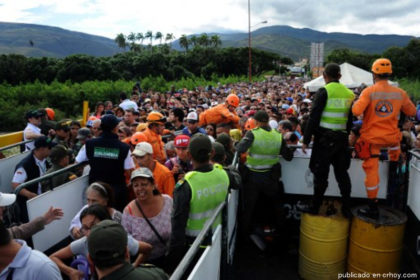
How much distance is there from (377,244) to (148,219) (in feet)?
9.61

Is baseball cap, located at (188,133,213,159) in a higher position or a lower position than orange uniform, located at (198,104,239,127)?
higher

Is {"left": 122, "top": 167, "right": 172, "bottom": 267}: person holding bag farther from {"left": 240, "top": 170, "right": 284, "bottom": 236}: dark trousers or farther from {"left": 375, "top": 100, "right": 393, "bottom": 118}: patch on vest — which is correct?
{"left": 375, "top": 100, "right": 393, "bottom": 118}: patch on vest

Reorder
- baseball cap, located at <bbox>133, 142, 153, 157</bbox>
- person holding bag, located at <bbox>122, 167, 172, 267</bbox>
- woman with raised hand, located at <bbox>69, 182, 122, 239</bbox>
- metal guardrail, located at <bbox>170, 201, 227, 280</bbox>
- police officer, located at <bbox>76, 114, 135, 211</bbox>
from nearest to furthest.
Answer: metal guardrail, located at <bbox>170, 201, 227, 280</bbox>
person holding bag, located at <bbox>122, 167, 172, 267</bbox>
woman with raised hand, located at <bbox>69, 182, 122, 239</bbox>
baseball cap, located at <bbox>133, 142, 153, 157</bbox>
police officer, located at <bbox>76, 114, 135, 211</bbox>

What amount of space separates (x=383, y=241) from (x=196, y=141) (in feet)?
9.36

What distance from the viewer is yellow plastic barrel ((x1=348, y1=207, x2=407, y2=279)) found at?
425 centimetres

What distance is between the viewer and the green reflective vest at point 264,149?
496cm

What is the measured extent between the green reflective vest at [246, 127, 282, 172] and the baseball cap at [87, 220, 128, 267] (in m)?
3.25

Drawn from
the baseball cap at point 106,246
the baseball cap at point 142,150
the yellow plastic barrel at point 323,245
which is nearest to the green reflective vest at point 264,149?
the yellow plastic barrel at point 323,245

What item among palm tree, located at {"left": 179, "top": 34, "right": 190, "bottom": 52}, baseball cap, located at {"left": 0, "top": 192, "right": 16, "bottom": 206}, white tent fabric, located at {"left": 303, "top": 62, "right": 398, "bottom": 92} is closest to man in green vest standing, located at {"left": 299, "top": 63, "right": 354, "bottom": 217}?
baseball cap, located at {"left": 0, "top": 192, "right": 16, "bottom": 206}

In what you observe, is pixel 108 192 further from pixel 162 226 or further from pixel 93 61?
pixel 93 61

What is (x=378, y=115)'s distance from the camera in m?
4.25

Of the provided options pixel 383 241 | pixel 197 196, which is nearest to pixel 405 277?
pixel 383 241

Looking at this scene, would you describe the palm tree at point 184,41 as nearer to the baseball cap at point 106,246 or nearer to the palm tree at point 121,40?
the palm tree at point 121,40

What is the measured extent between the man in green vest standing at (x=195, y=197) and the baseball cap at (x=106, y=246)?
3.44ft
